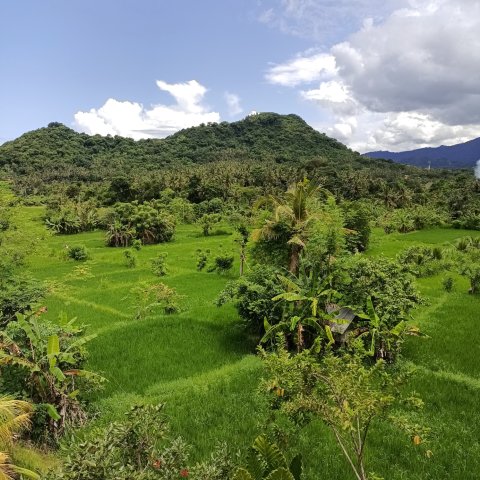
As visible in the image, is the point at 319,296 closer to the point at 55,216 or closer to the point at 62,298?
the point at 62,298

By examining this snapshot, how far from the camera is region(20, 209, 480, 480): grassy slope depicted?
9102 millimetres

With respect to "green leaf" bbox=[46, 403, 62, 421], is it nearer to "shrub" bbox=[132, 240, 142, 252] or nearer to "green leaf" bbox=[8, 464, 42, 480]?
"green leaf" bbox=[8, 464, 42, 480]

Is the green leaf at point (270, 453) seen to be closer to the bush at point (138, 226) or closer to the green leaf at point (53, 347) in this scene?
the green leaf at point (53, 347)

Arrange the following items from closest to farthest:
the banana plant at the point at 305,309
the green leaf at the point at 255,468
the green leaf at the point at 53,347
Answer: the green leaf at the point at 255,468
the green leaf at the point at 53,347
the banana plant at the point at 305,309

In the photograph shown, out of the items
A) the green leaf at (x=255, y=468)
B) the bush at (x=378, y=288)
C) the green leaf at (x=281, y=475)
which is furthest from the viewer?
the bush at (x=378, y=288)

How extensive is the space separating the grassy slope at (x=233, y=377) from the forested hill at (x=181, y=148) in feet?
288

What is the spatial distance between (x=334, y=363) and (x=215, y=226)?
50.3 m

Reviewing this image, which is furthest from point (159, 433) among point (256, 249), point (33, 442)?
point (256, 249)

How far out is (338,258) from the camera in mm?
15555

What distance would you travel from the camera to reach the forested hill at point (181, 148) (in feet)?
381

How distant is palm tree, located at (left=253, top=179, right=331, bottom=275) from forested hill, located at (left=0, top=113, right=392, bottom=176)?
89.5m

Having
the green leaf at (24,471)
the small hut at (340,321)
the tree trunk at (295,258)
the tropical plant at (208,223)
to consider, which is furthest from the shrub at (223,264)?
the green leaf at (24,471)

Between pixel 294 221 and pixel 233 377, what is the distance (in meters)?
7.04

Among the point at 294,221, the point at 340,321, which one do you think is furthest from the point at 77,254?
the point at 340,321
